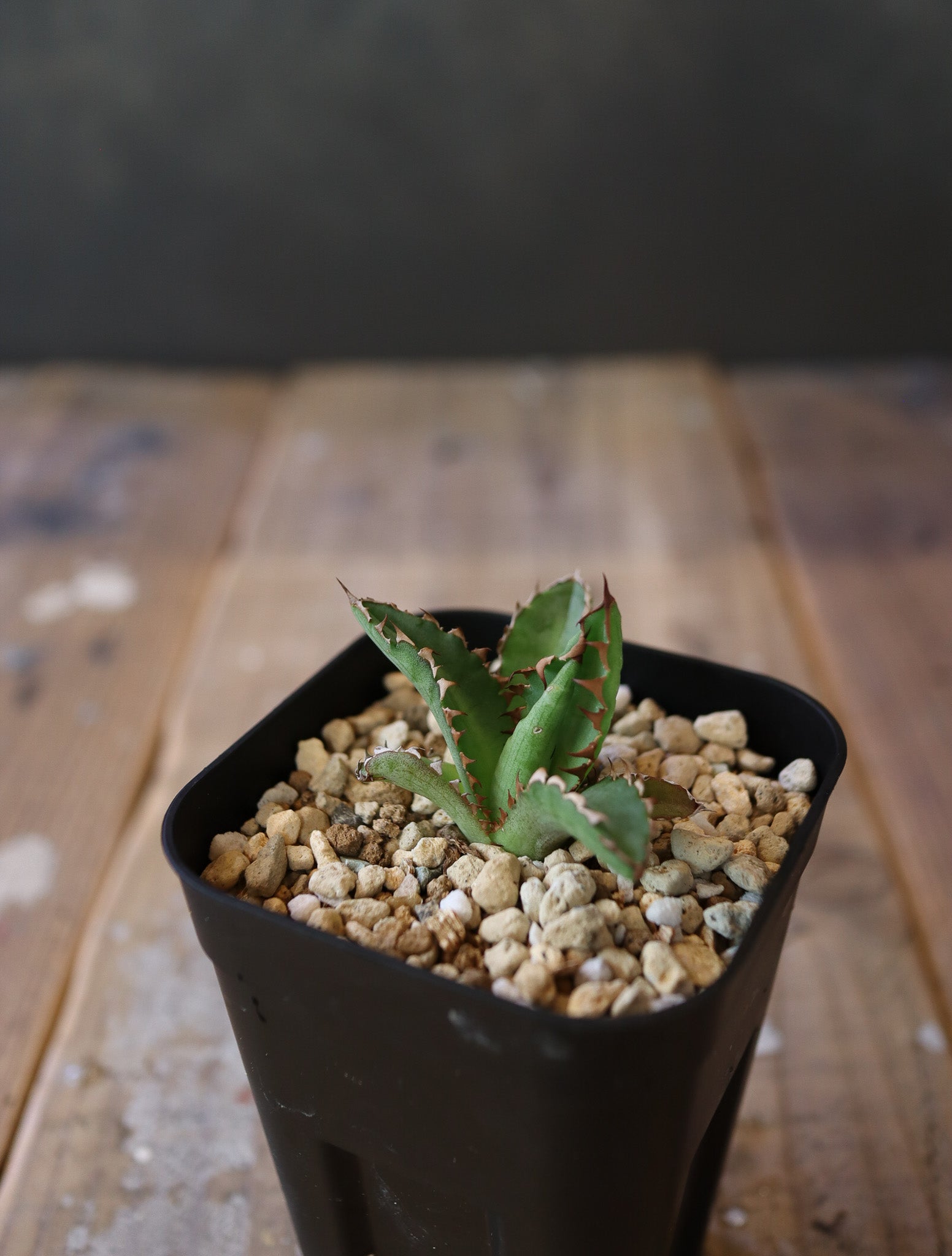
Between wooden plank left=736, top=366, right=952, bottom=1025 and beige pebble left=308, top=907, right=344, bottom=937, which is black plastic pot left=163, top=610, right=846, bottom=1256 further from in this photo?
wooden plank left=736, top=366, right=952, bottom=1025

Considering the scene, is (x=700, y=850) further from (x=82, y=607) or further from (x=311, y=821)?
(x=82, y=607)

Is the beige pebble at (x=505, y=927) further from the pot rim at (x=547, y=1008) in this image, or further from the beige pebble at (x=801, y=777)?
the beige pebble at (x=801, y=777)

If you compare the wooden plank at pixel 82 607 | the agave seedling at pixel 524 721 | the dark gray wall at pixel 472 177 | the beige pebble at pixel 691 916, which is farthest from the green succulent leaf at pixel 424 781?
the dark gray wall at pixel 472 177

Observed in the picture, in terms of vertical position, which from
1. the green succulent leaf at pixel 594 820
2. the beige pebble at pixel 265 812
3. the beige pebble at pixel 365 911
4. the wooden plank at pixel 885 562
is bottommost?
the wooden plank at pixel 885 562

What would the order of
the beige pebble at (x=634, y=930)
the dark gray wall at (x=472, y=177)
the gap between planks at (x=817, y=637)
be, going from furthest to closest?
the dark gray wall at (x=472, y=177) < the gap between planks at (x=817, y=637) < the beige pebble at (x=634, y=930)

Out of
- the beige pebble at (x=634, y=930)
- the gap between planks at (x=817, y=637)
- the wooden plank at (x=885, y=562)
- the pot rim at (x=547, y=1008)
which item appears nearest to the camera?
the pot rim at (x=547, y=1008)

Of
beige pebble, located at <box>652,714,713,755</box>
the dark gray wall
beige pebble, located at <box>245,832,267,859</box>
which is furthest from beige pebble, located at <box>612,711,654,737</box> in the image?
the dark gray wall

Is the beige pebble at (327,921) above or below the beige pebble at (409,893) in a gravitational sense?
above
